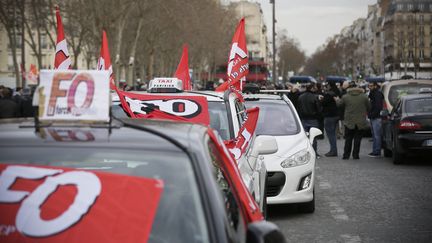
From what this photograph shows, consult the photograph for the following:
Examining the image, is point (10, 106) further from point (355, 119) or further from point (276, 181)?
point (276, 181)

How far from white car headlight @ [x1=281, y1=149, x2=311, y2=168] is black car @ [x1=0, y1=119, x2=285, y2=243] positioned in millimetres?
6481

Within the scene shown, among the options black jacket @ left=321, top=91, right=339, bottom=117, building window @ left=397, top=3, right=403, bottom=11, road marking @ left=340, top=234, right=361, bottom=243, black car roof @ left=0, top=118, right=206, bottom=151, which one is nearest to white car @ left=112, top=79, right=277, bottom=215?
road marking @ left=340, top=234, right=361, bottom=243

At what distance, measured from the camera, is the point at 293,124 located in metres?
11.8

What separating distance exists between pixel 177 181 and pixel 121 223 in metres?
0.29

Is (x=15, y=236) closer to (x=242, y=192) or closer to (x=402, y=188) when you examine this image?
(x=242, y=192)

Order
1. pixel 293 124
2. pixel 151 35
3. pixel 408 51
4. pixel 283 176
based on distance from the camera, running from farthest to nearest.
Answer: pixel 408 51, pixel 151 35, pixel 293 124, pixel 283 176

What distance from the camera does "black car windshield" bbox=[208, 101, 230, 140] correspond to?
29.7 feet

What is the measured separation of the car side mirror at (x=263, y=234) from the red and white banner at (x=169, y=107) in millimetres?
5399

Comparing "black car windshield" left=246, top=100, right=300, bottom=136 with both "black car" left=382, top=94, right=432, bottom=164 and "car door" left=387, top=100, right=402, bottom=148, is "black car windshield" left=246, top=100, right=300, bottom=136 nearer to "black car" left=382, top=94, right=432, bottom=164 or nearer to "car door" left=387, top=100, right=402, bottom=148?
"black car" left=382, top=94, right=432, bottom=164

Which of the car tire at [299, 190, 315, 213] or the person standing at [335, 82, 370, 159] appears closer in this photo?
the car tire at [299, 190, 315, 213]

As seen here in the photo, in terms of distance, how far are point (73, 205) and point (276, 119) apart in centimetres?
863

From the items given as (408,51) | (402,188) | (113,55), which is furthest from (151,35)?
(408,51)

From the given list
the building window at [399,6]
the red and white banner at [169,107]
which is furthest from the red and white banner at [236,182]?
the building window at [399,6]

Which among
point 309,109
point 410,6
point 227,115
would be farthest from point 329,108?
point 410,6
